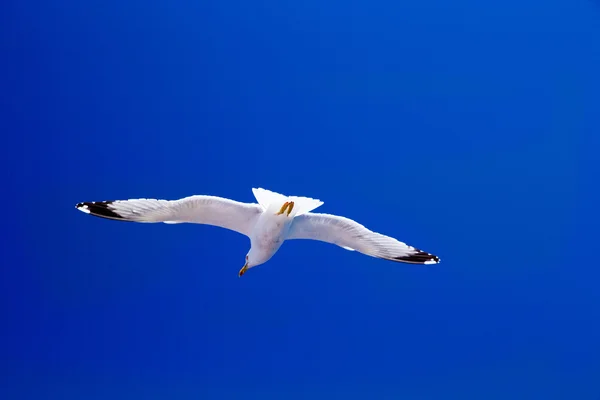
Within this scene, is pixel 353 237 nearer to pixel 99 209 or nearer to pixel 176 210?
→ pixel 176 210

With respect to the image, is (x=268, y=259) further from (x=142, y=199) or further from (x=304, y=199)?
(x=142, y=199)

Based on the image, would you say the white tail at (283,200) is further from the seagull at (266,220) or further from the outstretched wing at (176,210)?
the outstretched wing at (176,210)

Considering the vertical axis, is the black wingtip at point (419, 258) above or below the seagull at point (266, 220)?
below

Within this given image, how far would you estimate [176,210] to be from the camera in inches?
159

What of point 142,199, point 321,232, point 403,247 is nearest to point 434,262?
point 403,247

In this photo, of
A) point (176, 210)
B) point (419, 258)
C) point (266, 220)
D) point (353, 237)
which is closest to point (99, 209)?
point (176, 210)

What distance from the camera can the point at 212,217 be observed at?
4176 mm

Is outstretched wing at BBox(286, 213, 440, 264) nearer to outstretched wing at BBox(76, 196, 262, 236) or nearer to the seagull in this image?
the seagull

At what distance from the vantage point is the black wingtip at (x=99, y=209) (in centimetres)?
396

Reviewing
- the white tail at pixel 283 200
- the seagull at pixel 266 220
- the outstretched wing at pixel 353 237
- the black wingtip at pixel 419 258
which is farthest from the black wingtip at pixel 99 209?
the black wingtip at pixel 419 258

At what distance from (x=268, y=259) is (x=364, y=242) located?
59 centimetres

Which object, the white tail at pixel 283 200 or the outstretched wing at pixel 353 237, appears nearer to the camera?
the white tail at pixel 283 200

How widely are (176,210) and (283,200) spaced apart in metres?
0.62

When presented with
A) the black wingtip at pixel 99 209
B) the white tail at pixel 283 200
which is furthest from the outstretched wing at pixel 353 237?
the black wingtip at pixel 99 209
